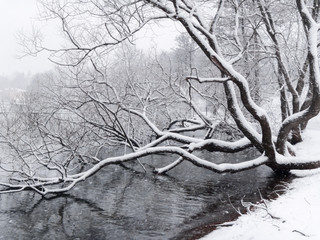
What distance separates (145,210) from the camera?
9102 mm

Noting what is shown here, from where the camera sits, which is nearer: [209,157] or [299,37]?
[299,37]

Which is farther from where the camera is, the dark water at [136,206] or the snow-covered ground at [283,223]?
the dark water at [136,206]

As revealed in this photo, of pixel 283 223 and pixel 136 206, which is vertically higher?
pixel 283 223

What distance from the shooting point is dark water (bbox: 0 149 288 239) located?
7.86 metres

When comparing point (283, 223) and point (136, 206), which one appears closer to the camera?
point (283, 223)

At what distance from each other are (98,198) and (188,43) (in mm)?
34643

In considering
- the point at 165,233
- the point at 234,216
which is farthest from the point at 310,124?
the point at 165,233

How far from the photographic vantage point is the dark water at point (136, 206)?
7.86 metres

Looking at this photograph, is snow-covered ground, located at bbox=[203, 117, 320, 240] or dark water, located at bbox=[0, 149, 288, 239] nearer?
snow-covered ground, located at bbox=[203, 117, 320, 240]

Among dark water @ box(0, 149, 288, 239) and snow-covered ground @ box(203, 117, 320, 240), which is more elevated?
snow-covered ground @ box(203, 117, 320, 240)

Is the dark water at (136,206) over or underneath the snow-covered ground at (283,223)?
underneath

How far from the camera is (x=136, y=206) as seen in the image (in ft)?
31.1

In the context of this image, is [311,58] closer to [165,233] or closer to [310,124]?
[165,233]

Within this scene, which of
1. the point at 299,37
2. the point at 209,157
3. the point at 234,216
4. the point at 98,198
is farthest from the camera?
the point at 209,157
